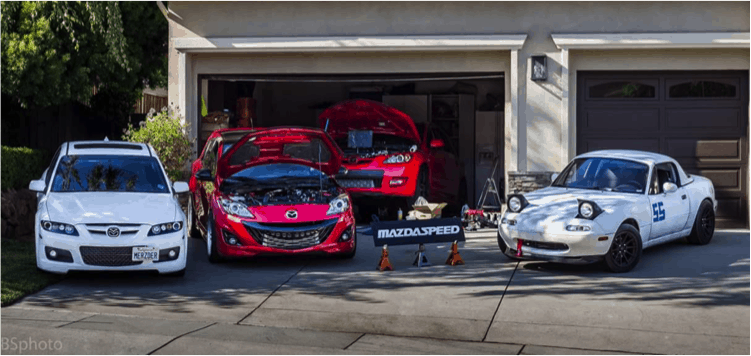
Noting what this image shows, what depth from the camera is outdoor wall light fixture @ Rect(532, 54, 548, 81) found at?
55.2ft

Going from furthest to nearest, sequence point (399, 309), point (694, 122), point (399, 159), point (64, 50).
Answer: point (64, 50) → point (694, 122) → point (399, 159) → point (399, 309)

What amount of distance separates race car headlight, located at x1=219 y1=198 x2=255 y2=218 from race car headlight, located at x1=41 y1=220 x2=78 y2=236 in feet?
6.37

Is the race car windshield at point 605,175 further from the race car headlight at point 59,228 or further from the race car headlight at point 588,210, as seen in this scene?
the race car headlight at point 59,228

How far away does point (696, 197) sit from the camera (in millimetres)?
14070

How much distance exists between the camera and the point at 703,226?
14.3 meters

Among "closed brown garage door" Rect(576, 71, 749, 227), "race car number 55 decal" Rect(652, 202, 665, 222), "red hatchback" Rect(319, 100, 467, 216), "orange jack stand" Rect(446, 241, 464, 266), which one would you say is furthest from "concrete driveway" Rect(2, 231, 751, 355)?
"closed brown garage door" Rect(576, 71, 749, 227)

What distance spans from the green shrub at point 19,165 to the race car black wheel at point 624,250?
30.9 ft

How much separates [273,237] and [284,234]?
5.4 inches

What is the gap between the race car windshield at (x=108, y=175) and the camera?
1238cm

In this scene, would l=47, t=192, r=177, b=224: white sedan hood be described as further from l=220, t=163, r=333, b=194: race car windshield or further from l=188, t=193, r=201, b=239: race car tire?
l=188, t=193, r=201, b=239: race car tire

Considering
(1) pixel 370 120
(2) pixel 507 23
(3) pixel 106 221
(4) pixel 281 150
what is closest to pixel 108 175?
(3) pixel 106 221

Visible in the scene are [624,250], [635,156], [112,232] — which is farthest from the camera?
[635,156]

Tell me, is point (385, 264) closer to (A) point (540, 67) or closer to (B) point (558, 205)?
(B) point (558, 205)

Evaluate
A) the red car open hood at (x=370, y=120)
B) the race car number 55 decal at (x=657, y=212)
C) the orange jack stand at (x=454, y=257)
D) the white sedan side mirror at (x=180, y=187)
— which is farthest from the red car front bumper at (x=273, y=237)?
the red car open hood at (x=370, y=120)
